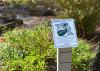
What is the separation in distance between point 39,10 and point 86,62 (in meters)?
22.5

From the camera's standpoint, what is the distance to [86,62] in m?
7.71

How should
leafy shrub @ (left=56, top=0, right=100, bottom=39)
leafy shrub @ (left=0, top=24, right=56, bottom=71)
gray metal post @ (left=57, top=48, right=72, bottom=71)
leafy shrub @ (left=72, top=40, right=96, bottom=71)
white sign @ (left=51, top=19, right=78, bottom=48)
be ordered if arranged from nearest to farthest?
white sign @ (left=51, top=19, right=78, bottom=48), gray metal post @ (left=57, top=48, right=72, bottom=71), leafy shrub @ (left=0, top=24, right=56, bottom=71), leafy shrub @ (left=72, top=40, right=96, bottom=71), leafy shrub @ (left=56, top=0, right=100, bottom=39)

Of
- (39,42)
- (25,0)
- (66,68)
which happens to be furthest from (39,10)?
(66,68)

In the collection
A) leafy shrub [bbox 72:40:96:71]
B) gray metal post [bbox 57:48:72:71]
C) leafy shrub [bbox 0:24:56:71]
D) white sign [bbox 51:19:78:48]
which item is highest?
white sign [bbox 51:19:78:48]

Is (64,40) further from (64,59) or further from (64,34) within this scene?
(64,59)

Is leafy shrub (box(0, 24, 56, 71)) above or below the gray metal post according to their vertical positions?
below

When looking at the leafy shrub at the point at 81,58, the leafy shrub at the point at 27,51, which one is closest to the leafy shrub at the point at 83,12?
the leafy shrub at the point at 27,51

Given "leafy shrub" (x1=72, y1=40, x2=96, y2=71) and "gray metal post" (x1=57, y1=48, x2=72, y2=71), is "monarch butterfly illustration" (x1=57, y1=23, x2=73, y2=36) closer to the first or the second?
"gray metal post" (x1=57, y1=48, x2=72, y2=71)

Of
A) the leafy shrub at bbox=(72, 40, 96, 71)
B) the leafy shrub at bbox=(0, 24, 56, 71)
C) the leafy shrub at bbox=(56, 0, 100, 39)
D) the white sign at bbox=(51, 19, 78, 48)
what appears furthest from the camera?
the leafy shrub at bbox=(56, 0, 100, 39)

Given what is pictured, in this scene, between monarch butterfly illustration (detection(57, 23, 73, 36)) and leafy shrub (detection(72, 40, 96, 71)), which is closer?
monarch butterfly illustration (detection(57, 23, 73, 36))

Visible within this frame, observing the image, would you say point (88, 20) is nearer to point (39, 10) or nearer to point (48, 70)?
point (48, 70)

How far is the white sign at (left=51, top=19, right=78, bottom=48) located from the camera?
18.5 ft

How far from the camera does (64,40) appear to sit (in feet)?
18.6

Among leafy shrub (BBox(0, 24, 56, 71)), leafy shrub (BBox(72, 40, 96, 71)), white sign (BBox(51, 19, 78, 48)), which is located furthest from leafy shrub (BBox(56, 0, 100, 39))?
white sign (BBox(51, 19, 78, 48))
